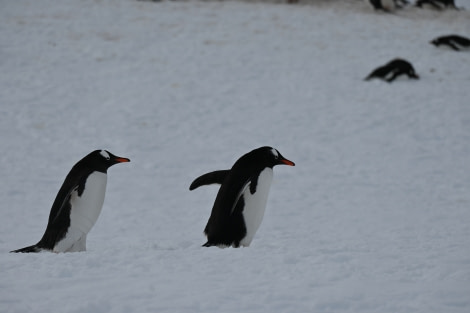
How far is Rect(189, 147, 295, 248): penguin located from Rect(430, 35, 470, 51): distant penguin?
28.1ft

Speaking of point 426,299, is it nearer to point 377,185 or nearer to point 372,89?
point 377,185

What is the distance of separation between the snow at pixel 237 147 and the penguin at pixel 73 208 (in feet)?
1.59

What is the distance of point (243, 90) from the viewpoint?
9.75m

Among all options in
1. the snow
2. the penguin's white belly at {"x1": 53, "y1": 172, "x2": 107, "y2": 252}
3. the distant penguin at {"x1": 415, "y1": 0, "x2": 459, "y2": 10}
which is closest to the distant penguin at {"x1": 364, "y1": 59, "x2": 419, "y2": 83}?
the snow

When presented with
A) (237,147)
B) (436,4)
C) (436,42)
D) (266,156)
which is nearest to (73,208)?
(266,156)

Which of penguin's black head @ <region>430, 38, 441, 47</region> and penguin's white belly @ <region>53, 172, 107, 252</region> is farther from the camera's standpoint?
penguin's black head @ <region>430, 38, 441, 47</region>

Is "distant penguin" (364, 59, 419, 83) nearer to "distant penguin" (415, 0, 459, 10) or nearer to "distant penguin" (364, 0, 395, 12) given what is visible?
"distant penguin" (364, 0, 395, 12)

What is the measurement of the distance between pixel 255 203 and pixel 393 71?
265 inches

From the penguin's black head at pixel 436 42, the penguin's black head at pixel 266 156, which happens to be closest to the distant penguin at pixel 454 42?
the penguin's black head at pixel 436 42

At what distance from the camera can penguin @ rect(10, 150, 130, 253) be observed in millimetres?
4043

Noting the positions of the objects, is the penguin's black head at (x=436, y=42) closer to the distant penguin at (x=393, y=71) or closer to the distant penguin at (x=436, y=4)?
the distant penguin at (x=393, y=71)

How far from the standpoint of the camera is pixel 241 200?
400 centimetres

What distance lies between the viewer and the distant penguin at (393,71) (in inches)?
397

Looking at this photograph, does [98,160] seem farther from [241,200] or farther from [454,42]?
[454,42]
